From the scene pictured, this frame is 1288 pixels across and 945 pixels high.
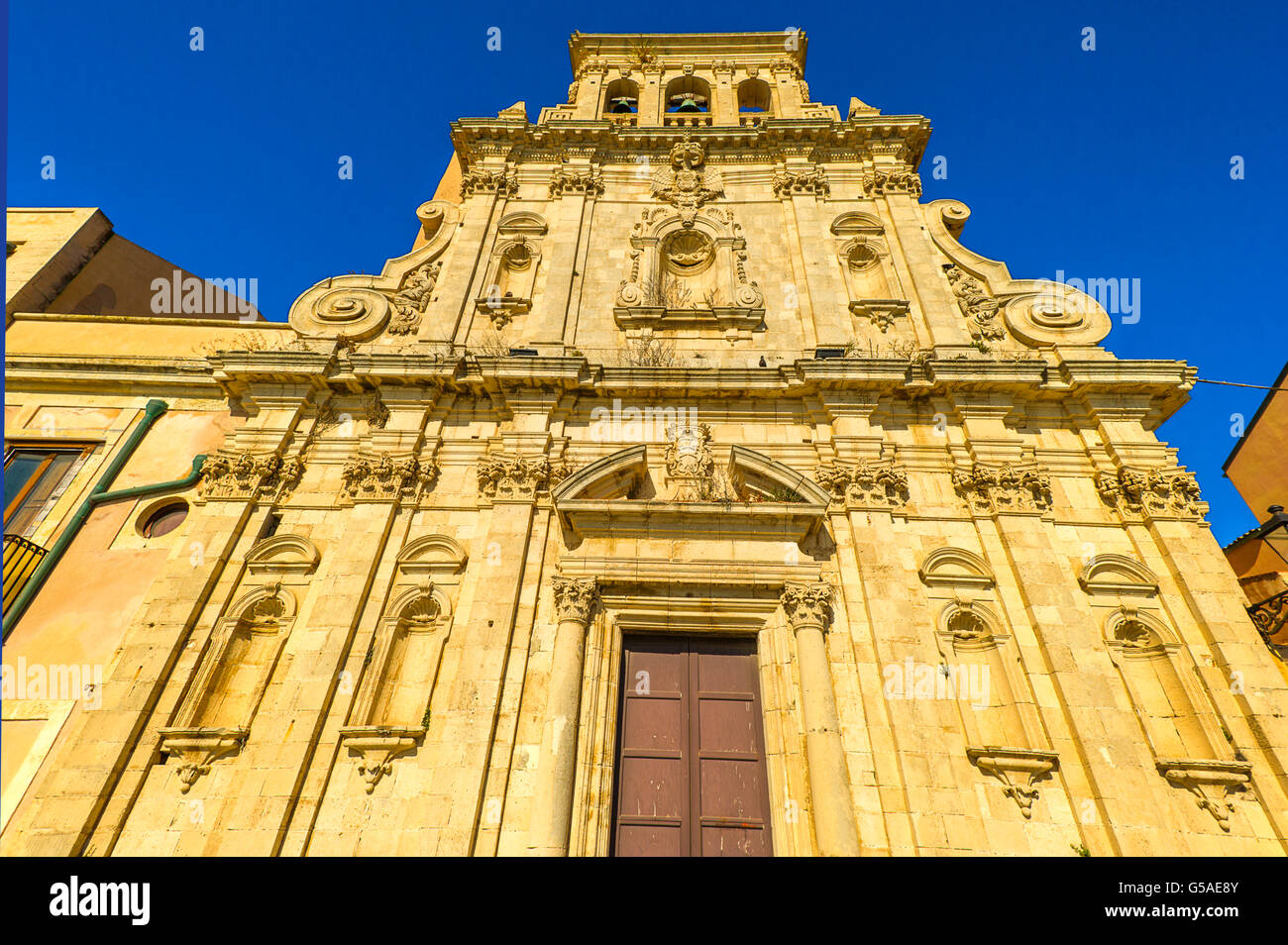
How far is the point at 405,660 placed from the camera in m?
8.62

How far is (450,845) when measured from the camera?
6.78m

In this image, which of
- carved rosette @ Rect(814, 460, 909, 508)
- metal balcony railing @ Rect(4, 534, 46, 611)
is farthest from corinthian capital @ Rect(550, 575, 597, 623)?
metal balcony railing @ Rect(4, 534, 46, 611)

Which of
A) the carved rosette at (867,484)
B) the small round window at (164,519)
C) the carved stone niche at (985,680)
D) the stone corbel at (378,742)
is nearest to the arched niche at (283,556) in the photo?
the small round window at (164,519)

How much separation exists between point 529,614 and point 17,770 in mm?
5759

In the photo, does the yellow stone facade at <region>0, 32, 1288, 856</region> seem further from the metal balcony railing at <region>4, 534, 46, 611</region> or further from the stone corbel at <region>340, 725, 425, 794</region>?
the metal balcony railing at <region>4, 534, 46, 611</region>

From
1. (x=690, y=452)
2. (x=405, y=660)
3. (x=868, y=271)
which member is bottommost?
(x=405, y=660)

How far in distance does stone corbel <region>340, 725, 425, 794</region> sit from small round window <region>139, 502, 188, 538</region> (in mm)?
4543

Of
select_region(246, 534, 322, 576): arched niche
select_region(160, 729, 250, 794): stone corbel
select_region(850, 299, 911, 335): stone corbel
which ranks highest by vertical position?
select_region(850, 299, 911, 335): stone corbel

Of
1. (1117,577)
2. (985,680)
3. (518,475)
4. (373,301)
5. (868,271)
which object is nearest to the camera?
(985,680)

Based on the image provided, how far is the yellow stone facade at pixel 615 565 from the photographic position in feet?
23.7

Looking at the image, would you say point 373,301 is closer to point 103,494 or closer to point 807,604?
point 103,494

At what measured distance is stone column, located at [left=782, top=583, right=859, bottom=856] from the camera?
686 cm

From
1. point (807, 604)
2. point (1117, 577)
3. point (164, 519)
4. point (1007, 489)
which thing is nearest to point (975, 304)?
point (1007, 489)

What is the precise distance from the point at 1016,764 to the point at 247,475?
10746 millimetres
